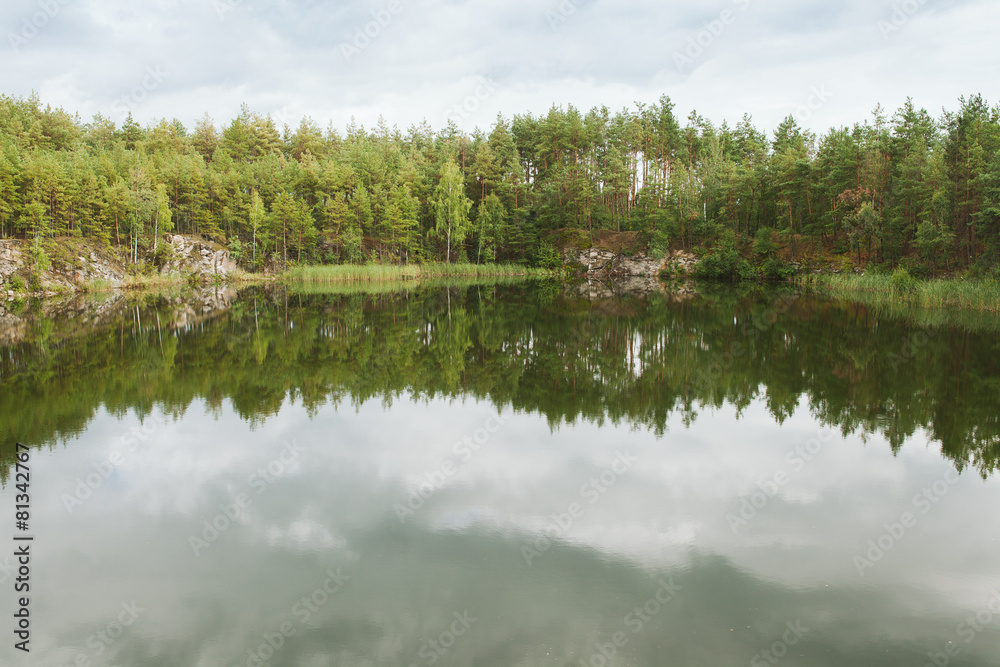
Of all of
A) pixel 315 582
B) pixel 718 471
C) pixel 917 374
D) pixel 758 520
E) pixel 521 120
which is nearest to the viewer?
pixel 315 582

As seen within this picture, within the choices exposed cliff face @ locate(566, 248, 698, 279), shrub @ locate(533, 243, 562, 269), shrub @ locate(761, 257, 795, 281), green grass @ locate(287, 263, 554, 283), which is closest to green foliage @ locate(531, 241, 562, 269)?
shrub @ locate(533, 243, 562, 269)

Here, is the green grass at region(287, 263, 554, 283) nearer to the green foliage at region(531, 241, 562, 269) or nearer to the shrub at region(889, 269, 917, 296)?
the green foliage at region(531, 241, 562, 269)

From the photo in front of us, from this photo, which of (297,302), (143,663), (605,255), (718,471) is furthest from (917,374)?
(605,255)

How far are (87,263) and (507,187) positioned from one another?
38449 mm

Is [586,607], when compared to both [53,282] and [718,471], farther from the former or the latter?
[53,282]

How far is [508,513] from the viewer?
264 inches

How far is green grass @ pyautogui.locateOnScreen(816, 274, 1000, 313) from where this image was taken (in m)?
26.4

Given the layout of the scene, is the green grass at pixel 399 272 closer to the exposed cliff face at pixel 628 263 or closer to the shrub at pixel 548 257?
the shrub at pixel 548 257

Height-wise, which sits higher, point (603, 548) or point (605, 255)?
point (605, 255)

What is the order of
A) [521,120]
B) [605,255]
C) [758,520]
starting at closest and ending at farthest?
[758,520] → [605,255] → [521,120]

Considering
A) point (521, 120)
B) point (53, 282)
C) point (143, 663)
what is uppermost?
point (521, 120)

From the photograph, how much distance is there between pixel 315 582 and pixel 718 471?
518cm

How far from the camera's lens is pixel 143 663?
4406mm

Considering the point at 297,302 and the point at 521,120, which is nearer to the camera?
the point at 297,302
